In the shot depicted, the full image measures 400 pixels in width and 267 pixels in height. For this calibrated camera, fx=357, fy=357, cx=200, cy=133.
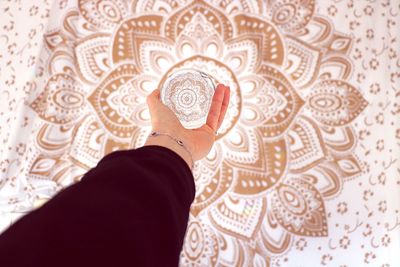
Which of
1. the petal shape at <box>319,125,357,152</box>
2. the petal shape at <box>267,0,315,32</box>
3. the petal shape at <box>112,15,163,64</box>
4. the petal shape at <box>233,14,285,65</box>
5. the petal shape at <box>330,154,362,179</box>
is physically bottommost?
the petal shape at <box>330,154,362,179</box>

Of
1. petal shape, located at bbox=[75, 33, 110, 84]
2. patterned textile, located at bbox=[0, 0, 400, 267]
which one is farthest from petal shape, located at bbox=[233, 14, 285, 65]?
petal shape, located at bbox=[75, 33, 110, 84]

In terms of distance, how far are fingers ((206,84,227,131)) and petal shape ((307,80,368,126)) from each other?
33 cm

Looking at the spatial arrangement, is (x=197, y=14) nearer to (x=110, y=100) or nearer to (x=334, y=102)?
(x=110, y=100)

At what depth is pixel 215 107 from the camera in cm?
80

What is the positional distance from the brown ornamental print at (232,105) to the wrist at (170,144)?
365 mm

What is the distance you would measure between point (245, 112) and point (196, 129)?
29 cm

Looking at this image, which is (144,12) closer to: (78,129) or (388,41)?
(78,129)

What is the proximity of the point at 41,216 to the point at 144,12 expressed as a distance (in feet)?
2.67

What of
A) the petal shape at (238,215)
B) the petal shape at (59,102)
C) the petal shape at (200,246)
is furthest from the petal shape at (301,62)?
the petal shape at (59,102)

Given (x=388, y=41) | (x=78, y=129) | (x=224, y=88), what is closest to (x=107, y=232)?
(x=224, y=88)

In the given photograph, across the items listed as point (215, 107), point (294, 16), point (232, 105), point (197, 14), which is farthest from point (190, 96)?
point (294, 16)

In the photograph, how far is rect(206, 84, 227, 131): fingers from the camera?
796 millimetres

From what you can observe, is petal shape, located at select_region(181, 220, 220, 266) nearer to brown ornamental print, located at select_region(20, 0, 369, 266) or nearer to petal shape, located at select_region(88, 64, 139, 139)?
brown ornamental print, located at select_region(20, 0, 369, 266)

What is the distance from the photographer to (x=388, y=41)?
984mm
